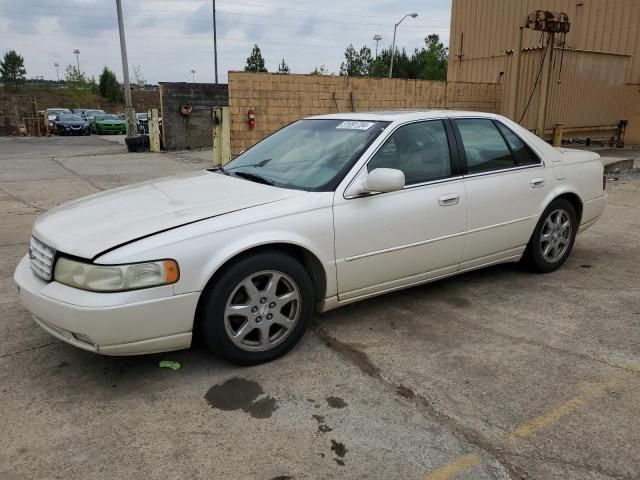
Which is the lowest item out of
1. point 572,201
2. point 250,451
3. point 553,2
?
point 250,451

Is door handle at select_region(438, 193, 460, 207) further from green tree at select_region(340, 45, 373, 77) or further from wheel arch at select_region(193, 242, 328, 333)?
green tree at select_region(340, 45, 373, 77)

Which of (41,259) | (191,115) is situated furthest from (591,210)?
(191,115)

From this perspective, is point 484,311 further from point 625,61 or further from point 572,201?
point 625,61

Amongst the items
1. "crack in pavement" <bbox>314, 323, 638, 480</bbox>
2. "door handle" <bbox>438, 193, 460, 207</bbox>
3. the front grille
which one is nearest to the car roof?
"door handle" <bbox>438, 193, 460, 207</bbox>

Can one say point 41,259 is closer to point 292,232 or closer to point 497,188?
point 292,232

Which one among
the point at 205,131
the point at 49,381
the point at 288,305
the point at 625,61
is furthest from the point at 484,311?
the point at 205,131

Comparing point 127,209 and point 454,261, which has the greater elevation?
point 127,209

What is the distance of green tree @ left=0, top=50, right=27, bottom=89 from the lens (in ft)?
232

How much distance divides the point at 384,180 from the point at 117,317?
5.66ft

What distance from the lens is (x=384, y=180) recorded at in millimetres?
3318

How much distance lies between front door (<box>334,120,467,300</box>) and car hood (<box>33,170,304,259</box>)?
1.58 feet

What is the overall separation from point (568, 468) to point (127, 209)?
2719 mm

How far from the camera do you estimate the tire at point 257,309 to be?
2.98m

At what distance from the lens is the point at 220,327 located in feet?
9.85
